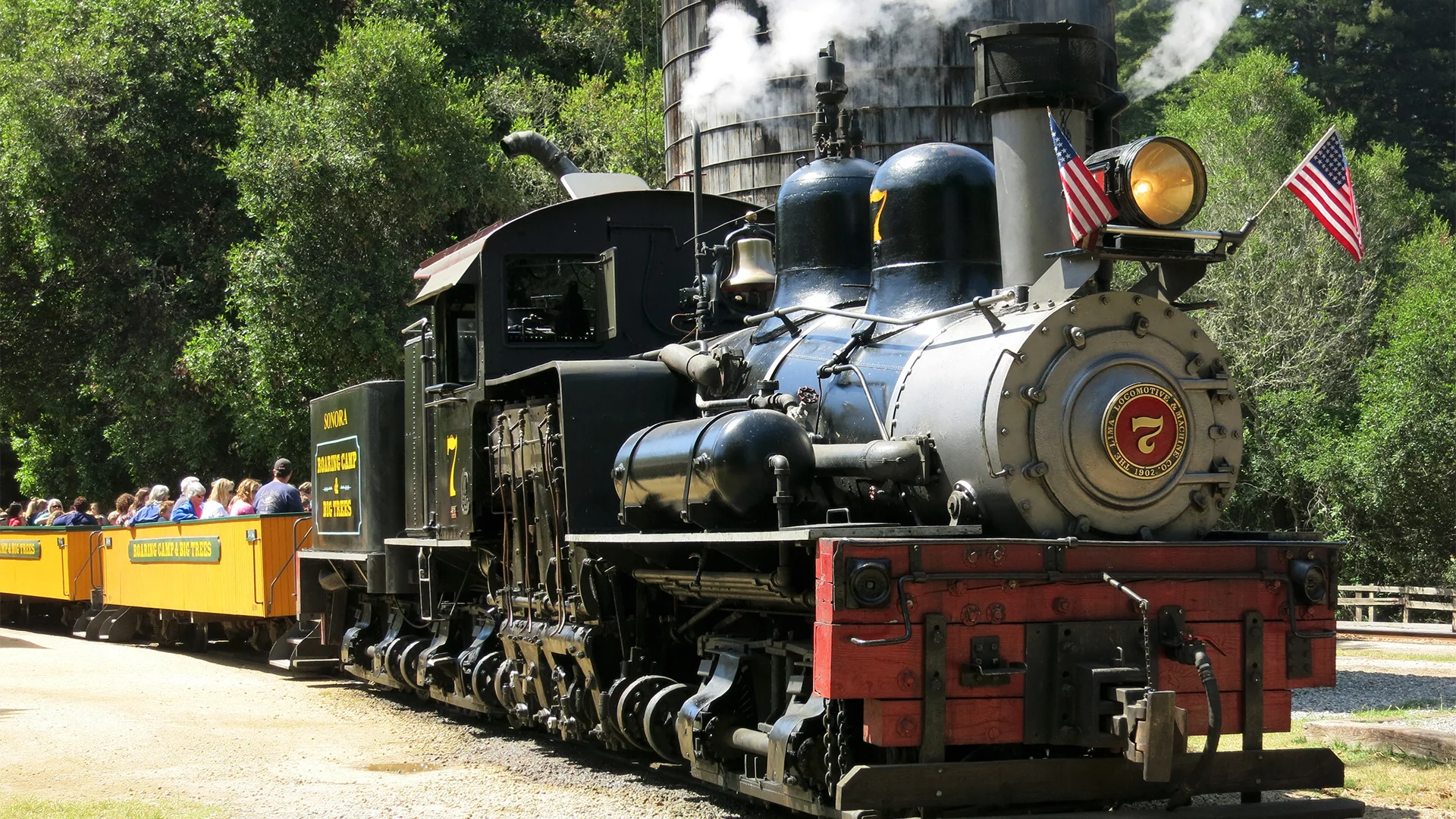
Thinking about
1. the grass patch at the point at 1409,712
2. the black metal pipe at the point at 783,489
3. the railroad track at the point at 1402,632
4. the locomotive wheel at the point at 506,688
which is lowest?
the railroad track at the point at 1402,632

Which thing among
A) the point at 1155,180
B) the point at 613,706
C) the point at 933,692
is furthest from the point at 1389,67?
the point at 933,692

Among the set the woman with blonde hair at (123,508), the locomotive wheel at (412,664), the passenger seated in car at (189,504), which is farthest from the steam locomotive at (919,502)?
the woman with blonde hair at (123,508)

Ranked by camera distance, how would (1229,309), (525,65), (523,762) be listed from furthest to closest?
(525,65) < (1229,309) < (523,762)

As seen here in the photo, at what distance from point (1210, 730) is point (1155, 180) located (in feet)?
6.65

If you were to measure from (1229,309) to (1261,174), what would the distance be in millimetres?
2556

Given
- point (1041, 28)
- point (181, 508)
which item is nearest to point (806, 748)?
point (1041, 28)

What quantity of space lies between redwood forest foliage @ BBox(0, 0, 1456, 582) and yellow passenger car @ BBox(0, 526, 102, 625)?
2911 mm

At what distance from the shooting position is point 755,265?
25.7 ft

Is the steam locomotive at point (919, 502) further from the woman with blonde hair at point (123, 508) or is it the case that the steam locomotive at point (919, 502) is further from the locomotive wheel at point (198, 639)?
the woman with blonde hair at point (123, 508)

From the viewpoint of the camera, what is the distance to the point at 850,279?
718cm

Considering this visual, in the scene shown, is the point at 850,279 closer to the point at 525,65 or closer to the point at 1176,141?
the point at 1176,141

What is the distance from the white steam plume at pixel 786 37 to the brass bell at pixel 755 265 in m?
8.67

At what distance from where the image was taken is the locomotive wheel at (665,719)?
22.1 ft

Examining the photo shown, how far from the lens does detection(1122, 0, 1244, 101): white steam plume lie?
9289mm
